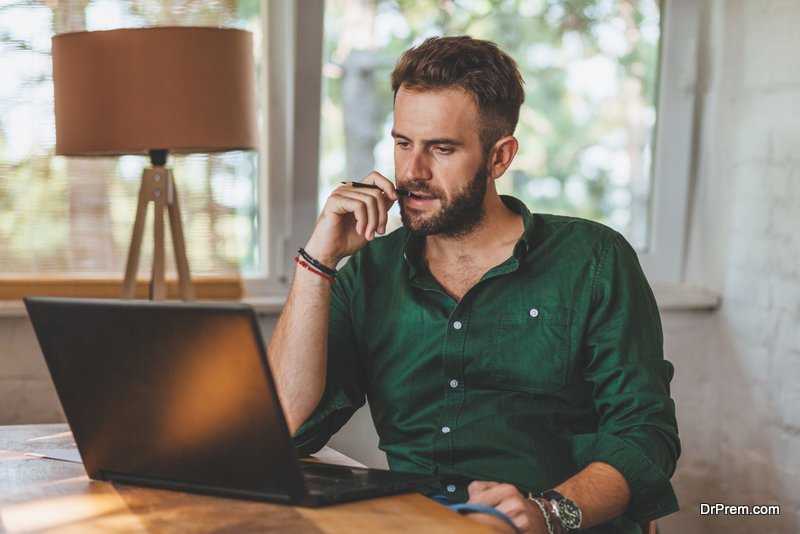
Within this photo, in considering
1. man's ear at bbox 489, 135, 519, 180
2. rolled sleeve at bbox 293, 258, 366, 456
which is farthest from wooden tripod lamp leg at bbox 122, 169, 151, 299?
man's ear at bbox 489, 135, 519, 180

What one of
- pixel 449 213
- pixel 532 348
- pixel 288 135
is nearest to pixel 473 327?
pixel 532 348

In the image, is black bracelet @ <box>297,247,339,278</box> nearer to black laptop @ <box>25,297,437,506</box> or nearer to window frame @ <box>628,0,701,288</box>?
black laptop @ <box>25,297,437,506</box>

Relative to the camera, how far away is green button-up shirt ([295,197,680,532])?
1.26m

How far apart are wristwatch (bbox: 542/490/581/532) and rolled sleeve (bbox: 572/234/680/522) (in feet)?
0.44

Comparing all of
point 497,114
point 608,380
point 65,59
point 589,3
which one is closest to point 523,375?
point 608,380

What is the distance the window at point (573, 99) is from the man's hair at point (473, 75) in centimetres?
85

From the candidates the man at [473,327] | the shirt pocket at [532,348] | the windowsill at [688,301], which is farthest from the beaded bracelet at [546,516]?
the windowsill at [688,301]

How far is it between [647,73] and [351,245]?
1.57 metres

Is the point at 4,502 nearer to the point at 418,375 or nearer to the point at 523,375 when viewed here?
the point at 418,375

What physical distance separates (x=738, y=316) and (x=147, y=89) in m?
1.82

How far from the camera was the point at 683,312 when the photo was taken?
2430mm

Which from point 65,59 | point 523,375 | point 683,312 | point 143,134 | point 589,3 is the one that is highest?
point 589,3

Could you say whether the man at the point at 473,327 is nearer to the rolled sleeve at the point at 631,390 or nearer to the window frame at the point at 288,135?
the rolled sleeve at the point at 631,390

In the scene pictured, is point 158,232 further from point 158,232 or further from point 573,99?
point 573,99
